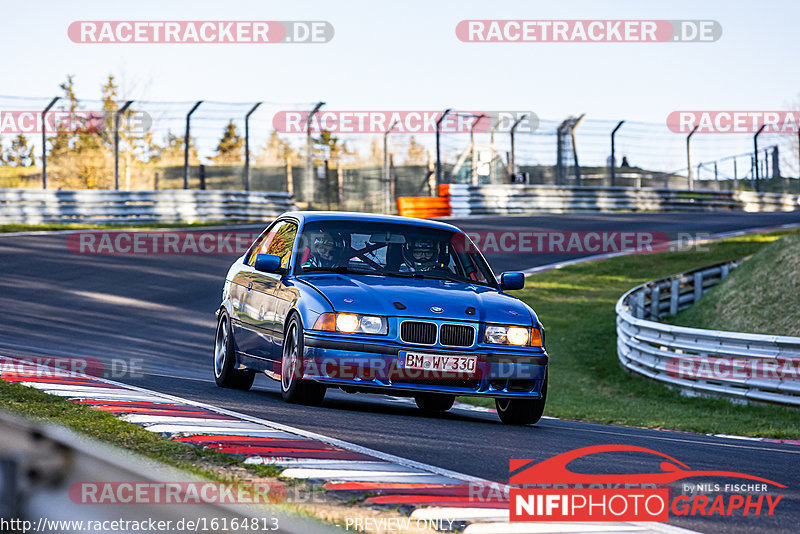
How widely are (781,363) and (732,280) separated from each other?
6061 mm

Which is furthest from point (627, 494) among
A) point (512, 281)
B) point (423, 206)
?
point (423, 206)

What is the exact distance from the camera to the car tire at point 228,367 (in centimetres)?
917

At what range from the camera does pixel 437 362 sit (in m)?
7.32

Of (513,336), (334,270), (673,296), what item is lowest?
(673,296)

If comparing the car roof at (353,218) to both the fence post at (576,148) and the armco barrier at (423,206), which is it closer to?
the armco barrier at (423,206)

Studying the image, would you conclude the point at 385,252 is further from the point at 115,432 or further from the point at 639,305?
the point at 639,305

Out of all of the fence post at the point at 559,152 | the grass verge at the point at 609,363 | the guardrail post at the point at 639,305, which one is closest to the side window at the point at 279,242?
the grass verge at the point at 609,363

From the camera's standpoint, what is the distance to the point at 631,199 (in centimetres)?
3566

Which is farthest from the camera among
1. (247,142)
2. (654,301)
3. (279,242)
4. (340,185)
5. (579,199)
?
(340,185)

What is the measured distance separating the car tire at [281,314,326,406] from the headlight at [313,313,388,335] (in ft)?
0.72

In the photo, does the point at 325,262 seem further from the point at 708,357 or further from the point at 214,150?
the point at 214,150

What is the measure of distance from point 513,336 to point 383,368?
1002 millimetres

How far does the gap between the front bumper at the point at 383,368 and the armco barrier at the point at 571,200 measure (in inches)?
895

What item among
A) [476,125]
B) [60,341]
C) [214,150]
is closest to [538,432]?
[60,341]
